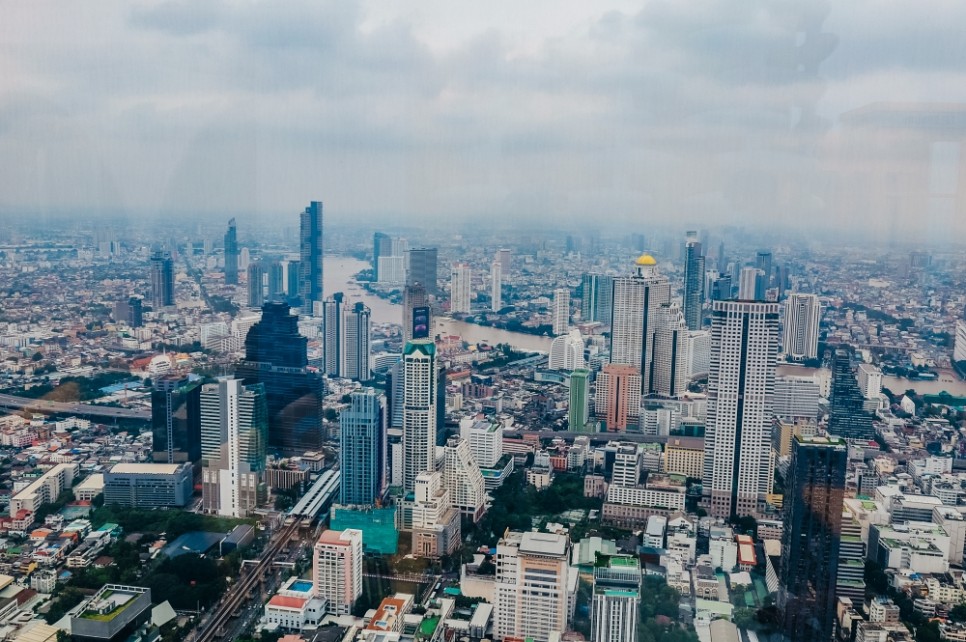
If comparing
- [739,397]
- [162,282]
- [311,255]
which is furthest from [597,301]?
[162,282]

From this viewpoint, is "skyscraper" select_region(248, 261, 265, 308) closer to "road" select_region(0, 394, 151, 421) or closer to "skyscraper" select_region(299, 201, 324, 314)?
"skyscraper" select_region(299, 201, 324, 314)

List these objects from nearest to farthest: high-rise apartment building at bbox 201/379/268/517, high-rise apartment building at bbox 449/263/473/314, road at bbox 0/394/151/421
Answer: high-rise apartment building at bbox 201/379/268/517 < road at bbox 0/394/151/421 < high-rise apartment building at bbox 449/263/473/314

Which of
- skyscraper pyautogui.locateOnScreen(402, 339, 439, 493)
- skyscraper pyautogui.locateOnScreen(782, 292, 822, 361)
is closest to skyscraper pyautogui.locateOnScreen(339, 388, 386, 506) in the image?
skyscraper pyautogui.locateOnScreen(402, 339, 439, 493)

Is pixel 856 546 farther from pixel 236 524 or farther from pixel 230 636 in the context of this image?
pixel 236 524

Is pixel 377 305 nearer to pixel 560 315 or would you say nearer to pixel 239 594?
pixel 560 315

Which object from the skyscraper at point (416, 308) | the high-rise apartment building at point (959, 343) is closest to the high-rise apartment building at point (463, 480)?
the skyscraper at point (416, 308)

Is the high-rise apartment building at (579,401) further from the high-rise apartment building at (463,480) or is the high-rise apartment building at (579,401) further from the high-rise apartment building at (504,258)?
the high-rise apartment building at (463,480)

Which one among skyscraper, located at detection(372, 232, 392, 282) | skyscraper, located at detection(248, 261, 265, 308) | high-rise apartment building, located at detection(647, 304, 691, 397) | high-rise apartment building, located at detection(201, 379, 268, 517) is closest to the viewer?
high-rise apartment building, located at detection(201, 379, 268, 517)
